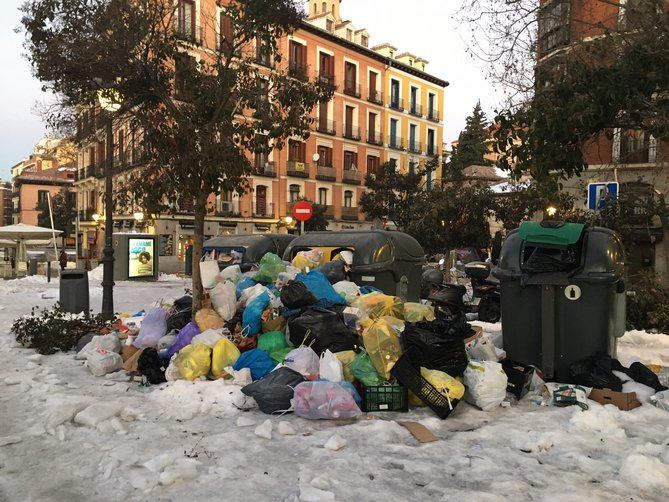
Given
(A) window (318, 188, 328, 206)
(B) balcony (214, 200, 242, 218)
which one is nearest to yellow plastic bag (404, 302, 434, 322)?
(B) balcony (214, 200, 242, 218)

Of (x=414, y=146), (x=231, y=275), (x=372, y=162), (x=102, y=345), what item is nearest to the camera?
(x=102, y=345)

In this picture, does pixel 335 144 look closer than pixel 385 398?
No

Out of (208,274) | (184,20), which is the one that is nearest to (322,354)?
(208,274)

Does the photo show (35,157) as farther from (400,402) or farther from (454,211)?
(400,402)

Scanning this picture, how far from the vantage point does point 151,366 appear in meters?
5.18

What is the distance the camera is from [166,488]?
285 centimetres

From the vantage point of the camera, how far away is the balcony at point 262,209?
3523 centimetres

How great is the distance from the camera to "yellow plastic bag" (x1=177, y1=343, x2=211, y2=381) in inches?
194

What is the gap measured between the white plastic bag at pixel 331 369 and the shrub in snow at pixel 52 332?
150 inches

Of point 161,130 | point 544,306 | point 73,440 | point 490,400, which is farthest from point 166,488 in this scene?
point 161,130

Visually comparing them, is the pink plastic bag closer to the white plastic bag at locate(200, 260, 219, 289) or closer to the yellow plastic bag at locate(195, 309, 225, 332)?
the yellow plastic bag at locate(195, 309, 225, 332)

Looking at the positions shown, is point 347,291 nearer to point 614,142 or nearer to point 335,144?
point 614,142

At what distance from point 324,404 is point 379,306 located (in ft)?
6.09

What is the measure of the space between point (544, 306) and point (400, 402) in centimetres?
191
